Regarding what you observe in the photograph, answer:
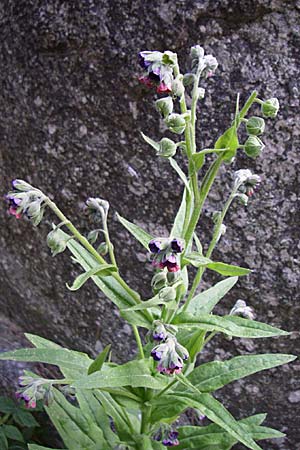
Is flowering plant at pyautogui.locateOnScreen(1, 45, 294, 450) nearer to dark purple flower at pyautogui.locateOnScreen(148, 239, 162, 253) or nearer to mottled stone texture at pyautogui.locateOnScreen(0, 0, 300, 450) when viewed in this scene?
dark purple flower at pyautogui.locateOnScreen(148, 239, 162, 253)

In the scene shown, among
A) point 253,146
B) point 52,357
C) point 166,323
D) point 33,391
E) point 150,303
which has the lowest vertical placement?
point 33,391

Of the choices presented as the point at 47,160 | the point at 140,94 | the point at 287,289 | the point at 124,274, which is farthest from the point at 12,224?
the point at 287,289

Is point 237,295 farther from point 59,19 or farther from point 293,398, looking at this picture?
point 59,19

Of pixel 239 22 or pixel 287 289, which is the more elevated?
pixel 239 22

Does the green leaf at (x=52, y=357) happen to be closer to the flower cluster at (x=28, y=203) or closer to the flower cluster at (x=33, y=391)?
the flower cluster at (x=33, y=391)

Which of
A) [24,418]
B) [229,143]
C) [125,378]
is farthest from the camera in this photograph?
[24,418]

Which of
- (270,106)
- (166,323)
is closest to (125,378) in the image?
(166,323)

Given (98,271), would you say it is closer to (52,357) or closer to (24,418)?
(52,357)
